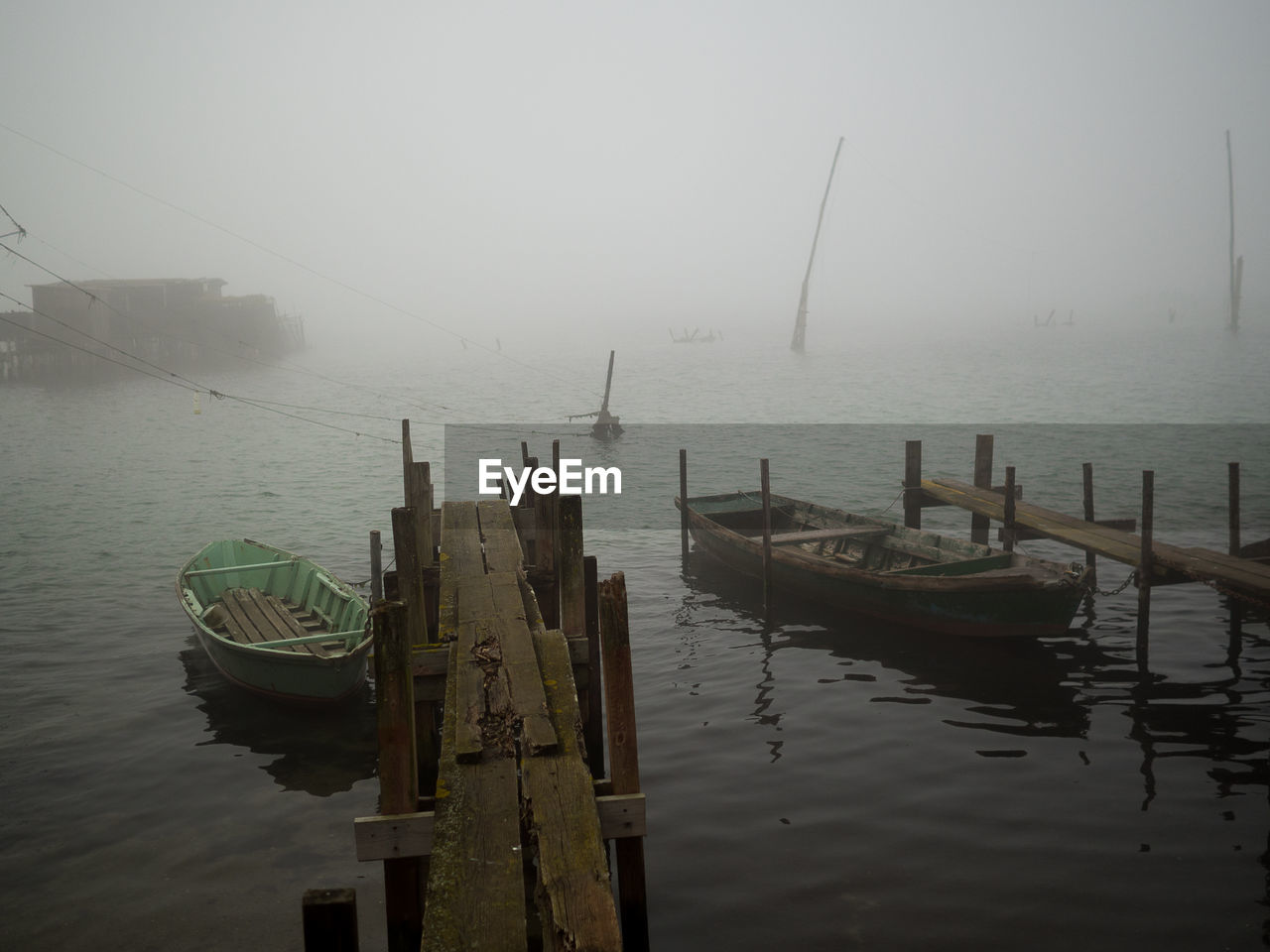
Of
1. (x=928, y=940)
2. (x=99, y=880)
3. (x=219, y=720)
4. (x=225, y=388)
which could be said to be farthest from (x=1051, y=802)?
(x=225, y=388)

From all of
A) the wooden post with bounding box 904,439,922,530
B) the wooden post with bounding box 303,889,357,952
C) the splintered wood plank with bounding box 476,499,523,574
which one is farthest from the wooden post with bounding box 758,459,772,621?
the wooden post with bounding box 303,889,357,952

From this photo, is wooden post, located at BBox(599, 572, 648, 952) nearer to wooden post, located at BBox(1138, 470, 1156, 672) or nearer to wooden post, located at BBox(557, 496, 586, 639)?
wooden post, located at BBox(557, 496, 586, 639)

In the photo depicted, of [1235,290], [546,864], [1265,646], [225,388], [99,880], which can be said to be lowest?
[99,880]

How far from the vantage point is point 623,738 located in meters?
4.82

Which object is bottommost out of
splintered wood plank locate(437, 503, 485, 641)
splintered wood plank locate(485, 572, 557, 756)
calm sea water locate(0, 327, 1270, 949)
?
calm sea water locate(0, 327, 1270, 949)

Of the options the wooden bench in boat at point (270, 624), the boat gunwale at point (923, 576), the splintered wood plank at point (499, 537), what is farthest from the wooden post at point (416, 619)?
the boat gunwale at point (923, 576)

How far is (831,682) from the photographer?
503 inches

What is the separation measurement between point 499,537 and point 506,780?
4899mm

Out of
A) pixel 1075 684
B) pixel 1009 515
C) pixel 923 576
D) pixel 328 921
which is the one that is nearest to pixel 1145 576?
pixel 1075 684

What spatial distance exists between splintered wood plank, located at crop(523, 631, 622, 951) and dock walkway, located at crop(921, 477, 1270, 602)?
32.3ft

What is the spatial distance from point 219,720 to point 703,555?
37.3 feet

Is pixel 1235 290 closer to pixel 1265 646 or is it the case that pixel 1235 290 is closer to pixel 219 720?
pixel 1265 646

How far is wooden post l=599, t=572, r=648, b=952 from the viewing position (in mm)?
4766

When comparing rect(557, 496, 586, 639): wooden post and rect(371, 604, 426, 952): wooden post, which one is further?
rect(557, 496, 586, 639): wooden post
